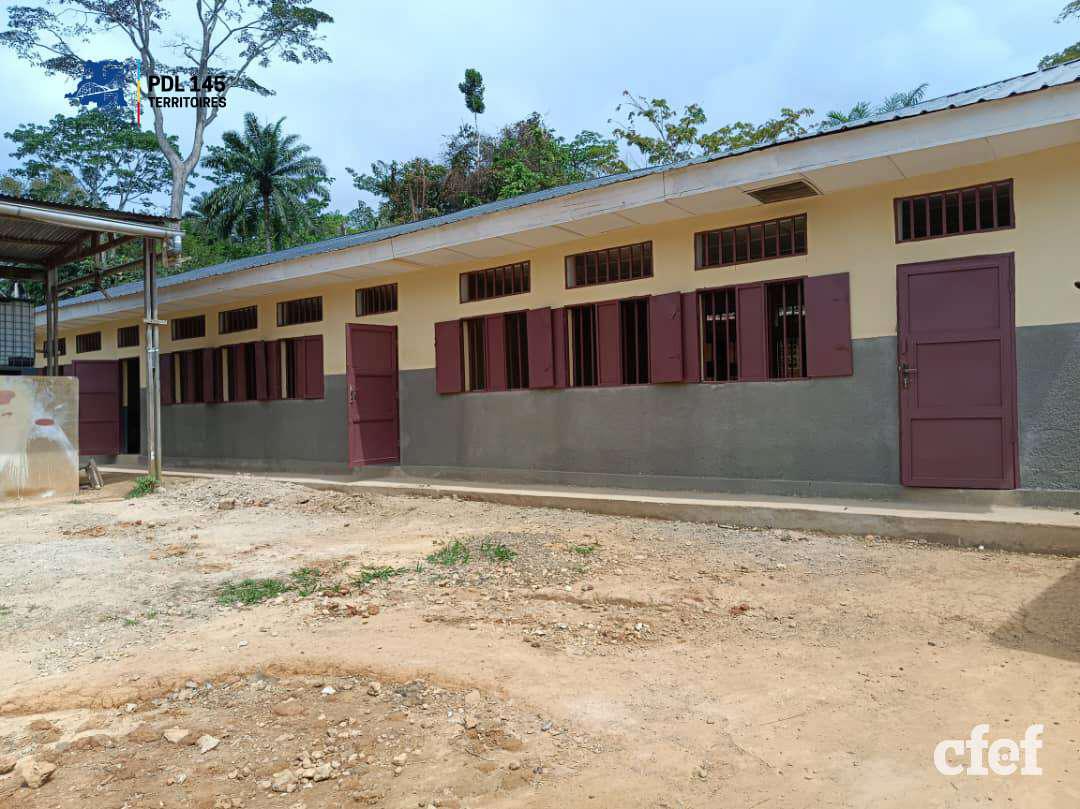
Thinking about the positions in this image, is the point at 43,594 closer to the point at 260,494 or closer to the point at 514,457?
the point at 260,494

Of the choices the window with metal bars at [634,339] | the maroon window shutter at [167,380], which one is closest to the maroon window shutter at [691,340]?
the window with metal bars at [634,339]

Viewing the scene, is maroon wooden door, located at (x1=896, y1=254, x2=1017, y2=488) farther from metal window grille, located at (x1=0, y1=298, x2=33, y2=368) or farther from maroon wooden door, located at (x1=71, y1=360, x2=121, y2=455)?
maroon wooden door, located at (x1=71, y1=360, x2=121, y2=455)

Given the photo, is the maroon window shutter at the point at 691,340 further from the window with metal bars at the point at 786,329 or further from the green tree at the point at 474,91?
the green tree at the point at 474,91

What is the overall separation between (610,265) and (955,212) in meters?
3.53

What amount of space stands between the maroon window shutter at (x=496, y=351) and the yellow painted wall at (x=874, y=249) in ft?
0.66

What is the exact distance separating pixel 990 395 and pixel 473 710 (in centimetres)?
532

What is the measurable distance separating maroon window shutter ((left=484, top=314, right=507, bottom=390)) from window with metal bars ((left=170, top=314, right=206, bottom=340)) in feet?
22.7

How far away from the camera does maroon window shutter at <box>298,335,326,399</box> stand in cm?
1178

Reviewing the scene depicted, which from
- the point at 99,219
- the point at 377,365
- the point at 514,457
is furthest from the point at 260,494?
the point at 99,219

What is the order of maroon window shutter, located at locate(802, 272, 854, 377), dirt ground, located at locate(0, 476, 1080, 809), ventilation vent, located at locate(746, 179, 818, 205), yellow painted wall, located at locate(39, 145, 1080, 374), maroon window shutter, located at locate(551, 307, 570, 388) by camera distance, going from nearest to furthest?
1. dirt ground, located at locate(0, 476, 1080, 809)
2. yellow painted wall, located at locate(39, 145, 1080, 374)
3. ventilation vent, located at locate(746, 179, 818, 205)
4. maroon window shutter, located at locate(802, 272, 854, 377)
5. maroon window shutter, located at locate(551, 307, 570, 388)

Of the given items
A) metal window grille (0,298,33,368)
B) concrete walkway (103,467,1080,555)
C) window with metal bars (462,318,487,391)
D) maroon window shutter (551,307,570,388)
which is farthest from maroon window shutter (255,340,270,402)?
maroon window shutter (551,307,570,388)

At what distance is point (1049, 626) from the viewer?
13.2 ft

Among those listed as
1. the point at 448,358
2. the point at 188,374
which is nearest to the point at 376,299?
the point at 448,358

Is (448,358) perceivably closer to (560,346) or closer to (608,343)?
(560,346)
